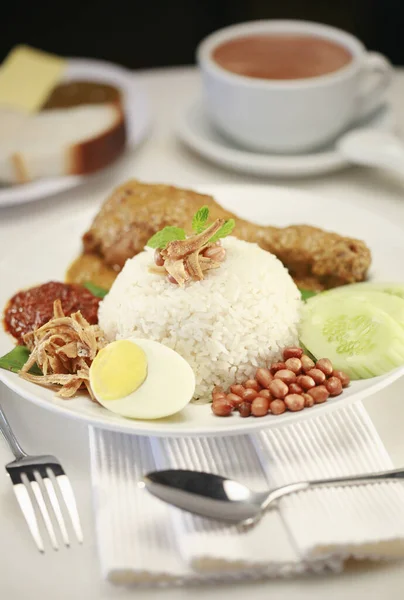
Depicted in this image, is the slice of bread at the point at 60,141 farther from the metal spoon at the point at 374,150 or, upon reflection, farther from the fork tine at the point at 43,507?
the fork tine at the point at 43,507

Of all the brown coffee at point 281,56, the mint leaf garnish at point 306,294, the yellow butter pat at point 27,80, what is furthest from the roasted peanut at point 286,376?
the yellow butter pat at point 27,80

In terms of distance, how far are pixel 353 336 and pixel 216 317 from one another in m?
0.44

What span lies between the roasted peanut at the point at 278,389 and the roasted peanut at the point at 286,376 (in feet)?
0.17

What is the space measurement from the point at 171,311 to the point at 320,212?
1.06 metres

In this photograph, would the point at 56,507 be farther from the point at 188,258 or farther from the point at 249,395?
the point at 188,258

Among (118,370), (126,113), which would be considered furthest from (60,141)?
(118,370)

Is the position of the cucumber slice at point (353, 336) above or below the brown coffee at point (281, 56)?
below

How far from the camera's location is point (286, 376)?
217cm

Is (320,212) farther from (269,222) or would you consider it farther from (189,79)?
(189,79)

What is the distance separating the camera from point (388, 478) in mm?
1898

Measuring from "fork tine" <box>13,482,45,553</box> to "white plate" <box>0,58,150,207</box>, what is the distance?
184cm

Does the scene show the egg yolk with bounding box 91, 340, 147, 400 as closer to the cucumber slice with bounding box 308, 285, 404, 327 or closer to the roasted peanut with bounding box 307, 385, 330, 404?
the roasted peanut with bounding box 307, 385, 330, 404

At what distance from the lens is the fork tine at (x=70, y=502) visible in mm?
1866

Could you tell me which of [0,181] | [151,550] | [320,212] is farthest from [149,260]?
[0,181]
